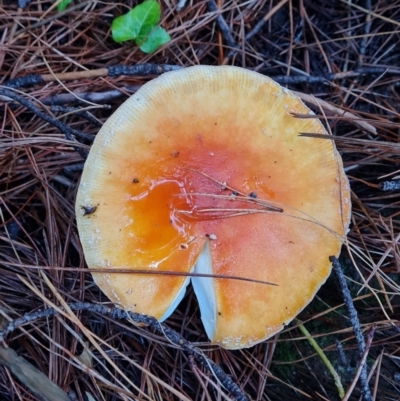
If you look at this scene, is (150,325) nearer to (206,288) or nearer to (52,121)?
(206,288)

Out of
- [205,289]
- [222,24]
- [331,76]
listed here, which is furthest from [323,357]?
[222,24]

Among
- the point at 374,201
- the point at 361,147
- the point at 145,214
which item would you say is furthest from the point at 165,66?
the point at 374,201

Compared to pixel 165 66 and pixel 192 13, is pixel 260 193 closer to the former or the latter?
pixel 165 66

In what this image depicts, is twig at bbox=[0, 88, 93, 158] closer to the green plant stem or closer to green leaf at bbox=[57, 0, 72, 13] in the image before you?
green leaf at bbox=[57, 0, 72, 13]

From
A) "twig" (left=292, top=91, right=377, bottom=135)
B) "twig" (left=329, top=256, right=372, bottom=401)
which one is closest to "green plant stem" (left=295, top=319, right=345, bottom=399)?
"twig" (left=329, top=256, right=372, bottom=401)

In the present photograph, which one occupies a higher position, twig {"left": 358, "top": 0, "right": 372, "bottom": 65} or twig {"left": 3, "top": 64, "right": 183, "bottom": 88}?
twig {"left": 3, "top": 64, "right": 183, "bottom": 88}

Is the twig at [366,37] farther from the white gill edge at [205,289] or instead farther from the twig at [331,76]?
the white gill edge at [205,289]
